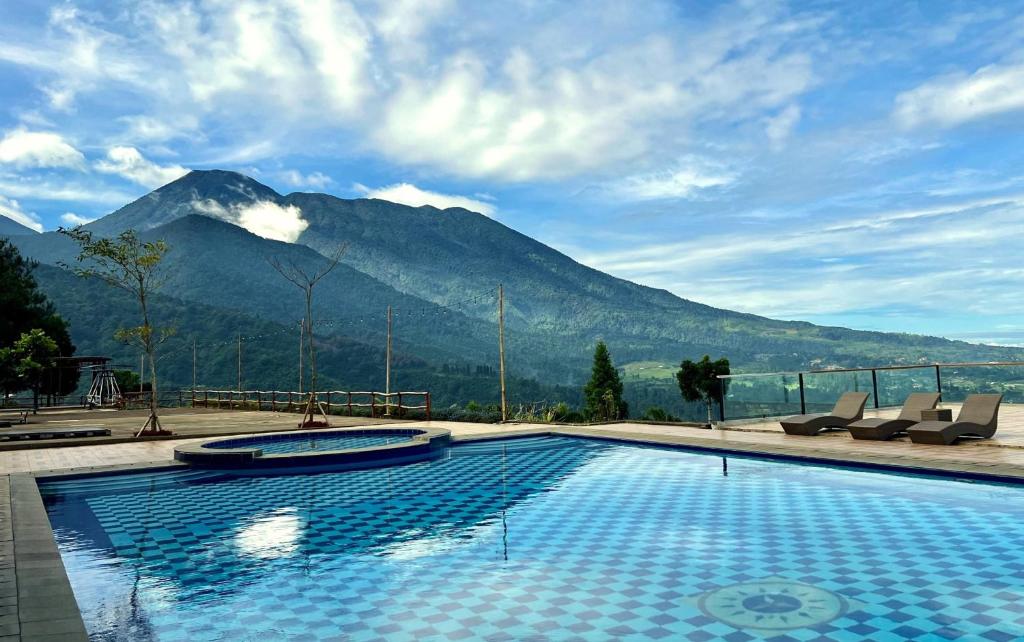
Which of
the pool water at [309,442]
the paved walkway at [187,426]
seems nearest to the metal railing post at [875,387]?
the pool water at [309,442]

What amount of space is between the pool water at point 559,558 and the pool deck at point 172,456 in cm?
28

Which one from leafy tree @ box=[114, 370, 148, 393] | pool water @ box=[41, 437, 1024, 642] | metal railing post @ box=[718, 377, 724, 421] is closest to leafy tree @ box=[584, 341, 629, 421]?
leafy tree @ box=[114, 370, 148, 393]

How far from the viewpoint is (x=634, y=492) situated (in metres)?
7.41

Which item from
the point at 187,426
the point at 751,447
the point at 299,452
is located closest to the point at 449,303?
the point at 187,426

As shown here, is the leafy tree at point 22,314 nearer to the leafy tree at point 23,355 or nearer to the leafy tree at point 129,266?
the leafy tree at point 23,355

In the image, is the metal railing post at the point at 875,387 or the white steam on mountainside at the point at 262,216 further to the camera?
the white steam on mountainside at the point at 262,216

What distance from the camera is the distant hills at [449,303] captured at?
76.9m

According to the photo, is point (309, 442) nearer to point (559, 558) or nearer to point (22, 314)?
point (559, 558)

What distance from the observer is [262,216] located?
158000 millimetres

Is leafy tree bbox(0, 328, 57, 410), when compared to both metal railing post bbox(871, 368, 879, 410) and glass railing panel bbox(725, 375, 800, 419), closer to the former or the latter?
glass railing panel bbox(725, 375, 800, 419)

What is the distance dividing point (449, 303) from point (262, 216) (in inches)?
2632

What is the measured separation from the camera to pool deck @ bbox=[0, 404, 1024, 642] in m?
3.65

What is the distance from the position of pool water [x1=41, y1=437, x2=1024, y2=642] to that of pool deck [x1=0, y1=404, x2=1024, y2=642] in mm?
278

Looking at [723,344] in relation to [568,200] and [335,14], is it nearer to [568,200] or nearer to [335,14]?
[568,200]
